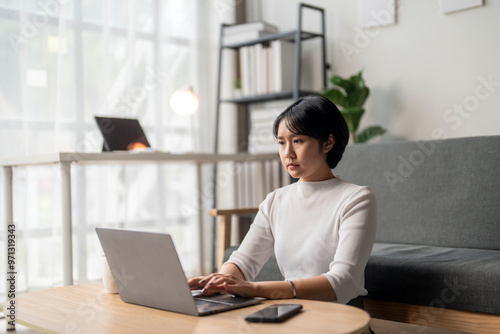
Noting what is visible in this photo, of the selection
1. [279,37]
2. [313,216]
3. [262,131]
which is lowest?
[313,216]

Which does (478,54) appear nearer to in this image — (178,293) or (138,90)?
(138,90)

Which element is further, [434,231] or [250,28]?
[250,28]

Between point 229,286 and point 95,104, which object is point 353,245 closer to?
point 229,286

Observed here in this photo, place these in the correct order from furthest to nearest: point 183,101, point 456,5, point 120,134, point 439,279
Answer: point 183,101, point 456,5, point 120,134, point 439,279

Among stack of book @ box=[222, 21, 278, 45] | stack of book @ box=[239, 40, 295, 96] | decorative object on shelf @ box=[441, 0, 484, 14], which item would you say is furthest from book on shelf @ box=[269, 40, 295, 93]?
decorative object on shelf @ box=[441, 0, 484, 14]

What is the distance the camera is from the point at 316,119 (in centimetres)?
156

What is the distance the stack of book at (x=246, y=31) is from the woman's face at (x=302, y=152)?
83.3 inches

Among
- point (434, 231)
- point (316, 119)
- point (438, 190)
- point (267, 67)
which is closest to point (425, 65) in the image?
point (267, 67)

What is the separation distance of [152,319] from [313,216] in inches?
23.5

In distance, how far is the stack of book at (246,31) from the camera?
11.8ft

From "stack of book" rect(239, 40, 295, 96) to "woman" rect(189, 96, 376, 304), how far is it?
1.91 meters

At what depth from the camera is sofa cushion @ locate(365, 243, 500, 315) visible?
5.55 ft

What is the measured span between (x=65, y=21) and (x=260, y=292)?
239 centimetres

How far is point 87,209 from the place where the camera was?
322cm
